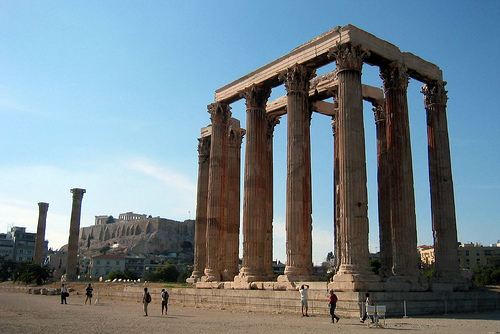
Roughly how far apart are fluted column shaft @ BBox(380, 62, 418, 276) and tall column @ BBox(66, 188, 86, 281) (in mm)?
61255

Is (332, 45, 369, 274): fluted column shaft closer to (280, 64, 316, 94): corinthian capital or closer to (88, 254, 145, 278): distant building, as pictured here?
(280, 64, 316, 94): corinthian capital

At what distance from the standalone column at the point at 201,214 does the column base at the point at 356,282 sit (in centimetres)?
1945

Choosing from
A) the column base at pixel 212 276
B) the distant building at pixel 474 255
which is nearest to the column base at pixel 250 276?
the column base at pixel 212 276

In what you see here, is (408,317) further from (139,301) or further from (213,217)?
(139,301)

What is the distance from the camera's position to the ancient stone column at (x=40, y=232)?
86.1 meters

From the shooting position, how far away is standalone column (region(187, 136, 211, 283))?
4269 centimetres

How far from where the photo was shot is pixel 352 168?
84.8ft

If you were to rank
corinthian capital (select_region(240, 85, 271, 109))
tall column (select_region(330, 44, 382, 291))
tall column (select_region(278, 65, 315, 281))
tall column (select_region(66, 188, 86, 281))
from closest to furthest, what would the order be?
1. tall column (select_region(330, 44, 382, 291))
2. tall column (select_region(278, 65, 315, 281))
3. corinthian capital (select_region(240, 85, 271, 109))
4. tall column (select_region(66, 188, 86, 281))

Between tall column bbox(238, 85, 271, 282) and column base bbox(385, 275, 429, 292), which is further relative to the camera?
tall column bbox(238, 85, 271, 282)

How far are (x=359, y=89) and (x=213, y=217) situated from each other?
1599cm

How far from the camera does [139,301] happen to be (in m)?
41.4

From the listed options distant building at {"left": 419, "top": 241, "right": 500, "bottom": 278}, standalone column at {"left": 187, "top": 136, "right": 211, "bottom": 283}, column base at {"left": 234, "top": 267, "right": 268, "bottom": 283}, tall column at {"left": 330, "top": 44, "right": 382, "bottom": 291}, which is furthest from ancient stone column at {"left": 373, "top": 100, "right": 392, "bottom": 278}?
distant building at {"left": 419, "top": 241, "right": 500, "bottom": 278}

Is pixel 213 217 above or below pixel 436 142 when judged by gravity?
below

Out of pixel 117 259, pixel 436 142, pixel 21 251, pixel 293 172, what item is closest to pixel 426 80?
pixel 436 142
